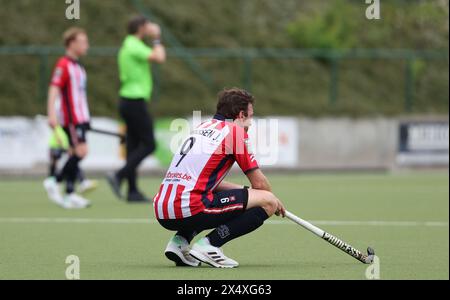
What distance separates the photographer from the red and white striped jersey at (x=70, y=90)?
A: 43.8 feet

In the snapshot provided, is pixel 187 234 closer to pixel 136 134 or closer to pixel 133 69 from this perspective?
pixel 136 134

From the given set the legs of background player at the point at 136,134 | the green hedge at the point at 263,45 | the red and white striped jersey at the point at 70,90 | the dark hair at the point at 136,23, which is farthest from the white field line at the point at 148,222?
the green hedge at the point at 263,45

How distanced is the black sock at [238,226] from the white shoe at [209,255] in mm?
63

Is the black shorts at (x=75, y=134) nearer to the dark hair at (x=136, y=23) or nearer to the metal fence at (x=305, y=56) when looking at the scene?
the dark hair at (x=136, y=23)

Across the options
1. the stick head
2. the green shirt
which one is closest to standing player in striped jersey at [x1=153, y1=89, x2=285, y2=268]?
the stick head

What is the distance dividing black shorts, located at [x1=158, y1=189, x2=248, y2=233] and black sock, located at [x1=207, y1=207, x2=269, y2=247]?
0.13 ft

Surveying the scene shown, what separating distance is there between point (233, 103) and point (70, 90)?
5690 millimetres

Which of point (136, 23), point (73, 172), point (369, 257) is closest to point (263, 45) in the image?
point (136, 23)

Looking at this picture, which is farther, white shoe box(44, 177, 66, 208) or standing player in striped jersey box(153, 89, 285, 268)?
white shoe box(44, 177, 66, 208)

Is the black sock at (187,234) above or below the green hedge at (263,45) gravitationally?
below

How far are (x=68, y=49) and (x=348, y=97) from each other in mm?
14946

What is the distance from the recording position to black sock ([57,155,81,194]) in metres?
13.5

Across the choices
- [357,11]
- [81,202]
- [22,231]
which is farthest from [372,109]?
[22,231]

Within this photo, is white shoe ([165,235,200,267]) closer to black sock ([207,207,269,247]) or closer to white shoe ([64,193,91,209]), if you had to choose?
black sock ([207,207,269,247])
